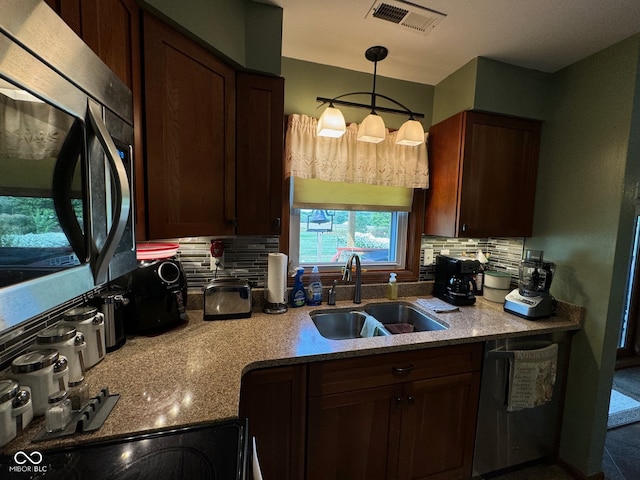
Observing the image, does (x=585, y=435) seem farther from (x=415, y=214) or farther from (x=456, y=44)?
(x=456, y=44)

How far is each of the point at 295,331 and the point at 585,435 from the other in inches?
70.5

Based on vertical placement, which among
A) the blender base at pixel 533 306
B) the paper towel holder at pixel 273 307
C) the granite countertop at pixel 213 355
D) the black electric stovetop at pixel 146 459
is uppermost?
the blender base at pixel 533 306

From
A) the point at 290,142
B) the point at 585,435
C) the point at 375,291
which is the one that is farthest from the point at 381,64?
the point at 585,435

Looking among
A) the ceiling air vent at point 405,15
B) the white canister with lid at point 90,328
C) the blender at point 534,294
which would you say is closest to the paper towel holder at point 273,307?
the white canister with lid at point 90,328

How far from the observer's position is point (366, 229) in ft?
7.00

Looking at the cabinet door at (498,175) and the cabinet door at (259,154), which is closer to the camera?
the cabinet door at (259,154)

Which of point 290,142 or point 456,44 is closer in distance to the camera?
point 456,44

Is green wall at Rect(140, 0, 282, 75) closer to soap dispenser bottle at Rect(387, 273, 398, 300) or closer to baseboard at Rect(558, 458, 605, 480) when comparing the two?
soap dispenser bottle at Rect(387, 273, 398, 300)

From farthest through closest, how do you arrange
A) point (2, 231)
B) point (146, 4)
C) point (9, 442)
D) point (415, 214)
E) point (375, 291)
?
point (415, 214), point (375, 291), point (146, 4), point (9, 442), point (2, 231)

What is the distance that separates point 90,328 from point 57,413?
332 millimetres

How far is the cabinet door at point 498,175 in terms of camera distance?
5.85 feet

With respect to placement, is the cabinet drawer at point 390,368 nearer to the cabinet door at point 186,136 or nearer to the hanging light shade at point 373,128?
the cabinet door at point 186,136

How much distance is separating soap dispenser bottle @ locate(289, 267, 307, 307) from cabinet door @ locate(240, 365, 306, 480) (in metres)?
0.57

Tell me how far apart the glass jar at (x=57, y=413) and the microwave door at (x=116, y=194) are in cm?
47
